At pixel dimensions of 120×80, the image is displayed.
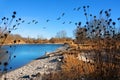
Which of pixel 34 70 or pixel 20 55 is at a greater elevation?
pixel 34 70

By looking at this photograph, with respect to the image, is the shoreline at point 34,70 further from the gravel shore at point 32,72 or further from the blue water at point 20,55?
the blue water at point 20,55

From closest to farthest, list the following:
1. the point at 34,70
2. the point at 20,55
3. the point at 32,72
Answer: the point at 32,72
the point at 34,70
the point at 20,55

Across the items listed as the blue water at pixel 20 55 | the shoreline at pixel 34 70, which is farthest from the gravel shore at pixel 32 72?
the blue water at pixel 20 55

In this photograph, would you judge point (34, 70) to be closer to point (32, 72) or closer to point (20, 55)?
point (32, 72)

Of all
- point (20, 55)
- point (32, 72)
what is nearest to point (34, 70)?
point (32, 72)

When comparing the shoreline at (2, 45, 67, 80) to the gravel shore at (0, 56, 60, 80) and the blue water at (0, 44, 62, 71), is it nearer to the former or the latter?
the gravel shore at (0, 56, 60, 80)

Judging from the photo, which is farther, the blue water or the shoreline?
the shoreline

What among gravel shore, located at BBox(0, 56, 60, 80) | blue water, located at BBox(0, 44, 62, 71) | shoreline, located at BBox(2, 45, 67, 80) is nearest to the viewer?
blue water, located at BBox(0, 44, 62, 71)

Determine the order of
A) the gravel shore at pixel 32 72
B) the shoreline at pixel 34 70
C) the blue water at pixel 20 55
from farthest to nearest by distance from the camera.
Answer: the shoreline at pixel 34 70, the gravel shore at pixel 32 72, the blue water at pixel 20 55

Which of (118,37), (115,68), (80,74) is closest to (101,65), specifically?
(115,68)

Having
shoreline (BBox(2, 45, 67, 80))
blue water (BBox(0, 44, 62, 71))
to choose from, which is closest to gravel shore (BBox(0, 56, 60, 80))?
shoreline (BBox(2, 45, 67, 80))

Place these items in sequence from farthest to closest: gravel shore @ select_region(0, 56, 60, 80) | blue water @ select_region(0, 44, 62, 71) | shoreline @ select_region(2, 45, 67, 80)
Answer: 1. shoreline @ select_region(2, 45, 67, 80)
2. gravel shore @ select_region(0, 56, 60, 80)
3. blue water @ select_region(0, 44, 62, 71)

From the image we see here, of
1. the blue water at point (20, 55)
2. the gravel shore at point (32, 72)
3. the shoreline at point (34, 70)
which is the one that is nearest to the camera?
the blue water at point (20, 55)

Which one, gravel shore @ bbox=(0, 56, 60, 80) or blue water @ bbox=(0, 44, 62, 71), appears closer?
blue water @ bbox=(0, 44, 62, 71)
